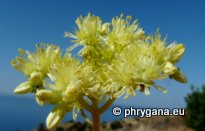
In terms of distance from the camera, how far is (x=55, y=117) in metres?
1.89

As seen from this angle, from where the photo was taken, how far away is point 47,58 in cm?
213

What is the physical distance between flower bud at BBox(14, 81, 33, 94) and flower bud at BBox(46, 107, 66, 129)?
27 centimetres

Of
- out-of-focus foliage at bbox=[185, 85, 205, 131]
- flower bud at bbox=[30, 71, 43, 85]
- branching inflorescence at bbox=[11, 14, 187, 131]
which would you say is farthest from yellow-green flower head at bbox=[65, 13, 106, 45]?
out-of-focus foliage at bbox=[185, 85, 205, 131]

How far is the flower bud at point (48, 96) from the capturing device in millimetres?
1857

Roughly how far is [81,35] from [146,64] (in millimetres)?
537

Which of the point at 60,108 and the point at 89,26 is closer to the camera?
the point at 60,108

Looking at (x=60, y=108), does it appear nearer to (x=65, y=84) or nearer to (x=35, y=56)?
(x=65, y=84)

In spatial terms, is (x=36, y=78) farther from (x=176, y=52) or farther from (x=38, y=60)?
(x=176, y=52)

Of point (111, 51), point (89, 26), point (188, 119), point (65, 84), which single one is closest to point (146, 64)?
point (111, 51)

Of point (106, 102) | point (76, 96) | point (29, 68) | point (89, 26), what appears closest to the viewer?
point (76, 96)

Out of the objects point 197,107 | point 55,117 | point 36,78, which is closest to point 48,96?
point 55,117

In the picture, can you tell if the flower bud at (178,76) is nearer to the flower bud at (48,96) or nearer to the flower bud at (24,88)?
the flower bud at (48,96)

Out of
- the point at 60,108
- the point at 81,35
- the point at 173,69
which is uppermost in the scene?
the point at 81,35

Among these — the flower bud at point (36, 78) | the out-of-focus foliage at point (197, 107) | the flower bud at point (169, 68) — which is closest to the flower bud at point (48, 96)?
the flower bud at point (36, 78)
